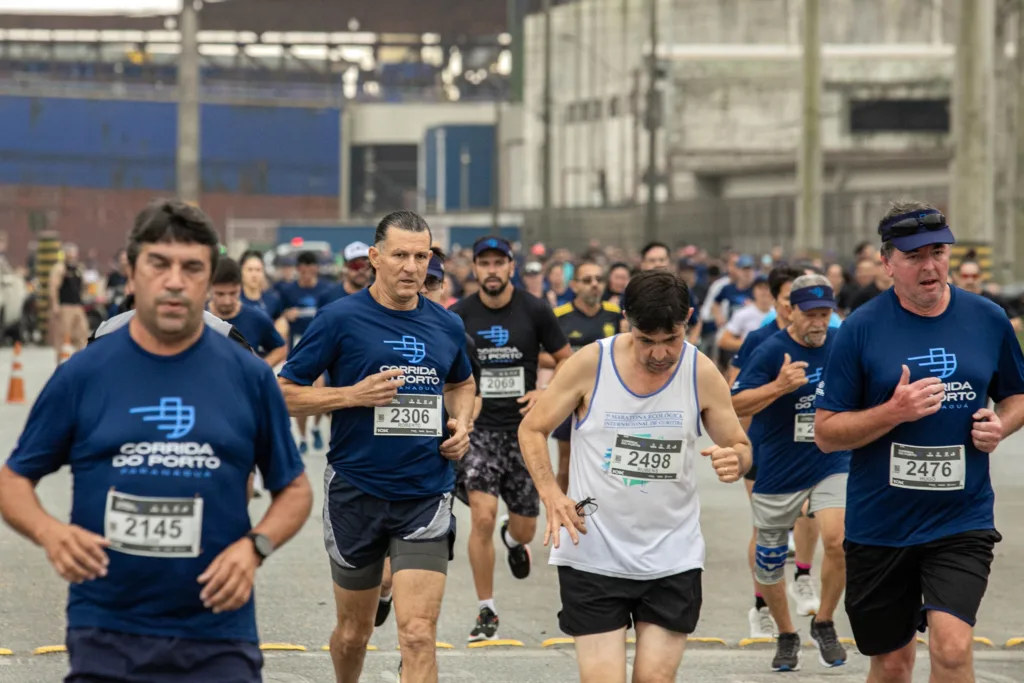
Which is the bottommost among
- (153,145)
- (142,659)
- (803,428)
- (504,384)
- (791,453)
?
(142,659)

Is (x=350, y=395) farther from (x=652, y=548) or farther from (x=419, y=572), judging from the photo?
(x=652, y=548)

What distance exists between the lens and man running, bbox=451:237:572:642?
33.0 ft

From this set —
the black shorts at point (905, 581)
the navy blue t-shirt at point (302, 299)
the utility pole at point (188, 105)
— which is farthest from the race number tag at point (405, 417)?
the utility pole at point (188, 105)

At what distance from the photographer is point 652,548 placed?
5855mm

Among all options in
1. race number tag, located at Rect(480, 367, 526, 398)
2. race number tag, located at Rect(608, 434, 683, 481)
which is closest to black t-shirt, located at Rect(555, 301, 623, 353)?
race number tag, located at Rect(480, 367, 526, 398)

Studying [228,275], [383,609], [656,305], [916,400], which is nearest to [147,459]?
[656,305]

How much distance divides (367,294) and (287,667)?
82.1 inches

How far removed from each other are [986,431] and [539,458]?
4.90 feet

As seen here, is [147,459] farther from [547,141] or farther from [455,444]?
[547,141]

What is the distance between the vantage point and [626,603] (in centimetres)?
588

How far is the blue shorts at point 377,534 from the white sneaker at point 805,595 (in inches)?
130

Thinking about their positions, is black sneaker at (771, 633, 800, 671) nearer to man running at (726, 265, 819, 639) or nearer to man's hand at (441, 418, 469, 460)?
man running at (726, 265, 819, 639)

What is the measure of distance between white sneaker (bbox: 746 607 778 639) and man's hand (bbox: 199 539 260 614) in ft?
17.0

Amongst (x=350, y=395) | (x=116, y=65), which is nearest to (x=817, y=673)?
(x=350, y=395)
